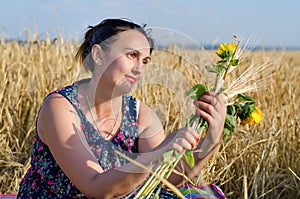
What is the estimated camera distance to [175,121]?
2.32 m

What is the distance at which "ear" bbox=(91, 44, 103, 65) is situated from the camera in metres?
1.44

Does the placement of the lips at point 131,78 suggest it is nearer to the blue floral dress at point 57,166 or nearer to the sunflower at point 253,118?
the blue floral dress at point 57,166

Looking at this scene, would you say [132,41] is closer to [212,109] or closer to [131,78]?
[131,78]

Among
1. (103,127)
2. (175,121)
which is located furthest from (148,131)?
(175,121)

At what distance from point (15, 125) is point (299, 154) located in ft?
4.63

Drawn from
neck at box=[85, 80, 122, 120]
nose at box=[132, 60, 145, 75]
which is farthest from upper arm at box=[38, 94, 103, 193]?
nose at box=[132, 60, 145, 75]

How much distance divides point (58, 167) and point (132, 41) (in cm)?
45

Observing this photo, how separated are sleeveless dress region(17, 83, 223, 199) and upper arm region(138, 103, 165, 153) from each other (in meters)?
0.05

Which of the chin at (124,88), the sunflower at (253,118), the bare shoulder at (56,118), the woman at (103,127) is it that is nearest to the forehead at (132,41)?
the woman at (103,127)

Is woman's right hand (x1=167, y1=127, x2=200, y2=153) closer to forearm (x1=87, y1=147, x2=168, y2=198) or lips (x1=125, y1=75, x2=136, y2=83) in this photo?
forearm (x1=87, y1=147, x2=168, y2=198)

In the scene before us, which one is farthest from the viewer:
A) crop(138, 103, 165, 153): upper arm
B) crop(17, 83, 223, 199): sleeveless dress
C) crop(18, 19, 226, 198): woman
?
crop(138, 103, 165, 153): upper arm

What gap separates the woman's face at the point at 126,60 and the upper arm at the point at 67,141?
0.15 meters

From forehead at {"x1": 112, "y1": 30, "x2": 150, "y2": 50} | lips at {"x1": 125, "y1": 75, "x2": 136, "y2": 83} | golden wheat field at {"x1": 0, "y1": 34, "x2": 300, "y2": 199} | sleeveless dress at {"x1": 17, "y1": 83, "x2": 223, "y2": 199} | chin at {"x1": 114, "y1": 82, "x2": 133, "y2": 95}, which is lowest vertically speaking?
golden wheat field at {"x1": 0, "y1": 34, "x2": 300, "y2": 199}

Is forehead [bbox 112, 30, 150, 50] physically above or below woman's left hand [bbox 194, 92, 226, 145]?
above
